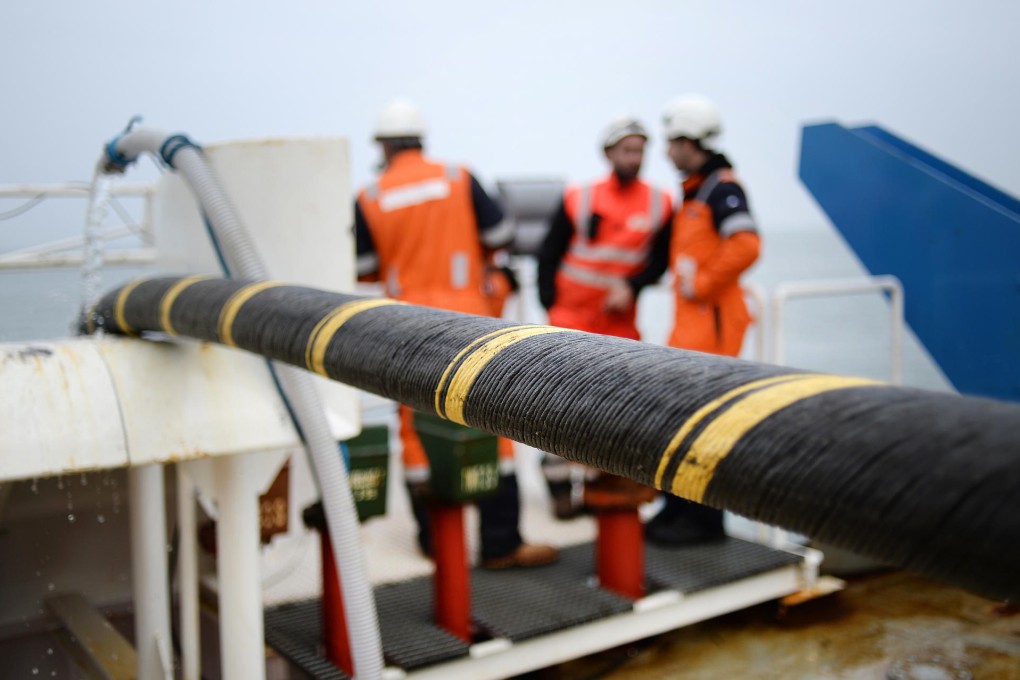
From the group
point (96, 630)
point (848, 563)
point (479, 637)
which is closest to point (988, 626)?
point (848, 563)

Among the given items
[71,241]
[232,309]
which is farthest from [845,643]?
[71,241]

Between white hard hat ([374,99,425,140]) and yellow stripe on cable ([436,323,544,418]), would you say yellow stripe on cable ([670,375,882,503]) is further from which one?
white hard hat ([374,99,425,140])

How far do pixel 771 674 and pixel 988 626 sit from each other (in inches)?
28.3

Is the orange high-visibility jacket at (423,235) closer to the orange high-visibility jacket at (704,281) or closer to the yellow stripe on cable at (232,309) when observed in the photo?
the orange high-visibility jacket at (704,281)

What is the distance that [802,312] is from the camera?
18406 millimetres

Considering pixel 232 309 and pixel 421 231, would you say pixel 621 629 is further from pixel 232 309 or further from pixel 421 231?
pixel 232 309

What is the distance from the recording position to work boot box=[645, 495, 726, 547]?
354 centimetres

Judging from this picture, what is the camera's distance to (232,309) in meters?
1.73

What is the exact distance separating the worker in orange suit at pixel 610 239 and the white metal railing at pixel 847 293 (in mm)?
566

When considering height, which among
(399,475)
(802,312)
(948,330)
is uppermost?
(948,330)

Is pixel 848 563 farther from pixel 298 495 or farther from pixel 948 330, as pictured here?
pixel 298 495

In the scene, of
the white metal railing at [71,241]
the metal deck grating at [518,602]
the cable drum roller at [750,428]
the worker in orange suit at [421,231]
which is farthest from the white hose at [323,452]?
Answer: the worker in orange suit at [421,231]

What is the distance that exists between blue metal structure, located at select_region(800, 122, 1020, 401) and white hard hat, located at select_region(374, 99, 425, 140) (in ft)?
5.06

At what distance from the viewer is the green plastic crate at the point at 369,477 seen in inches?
111
